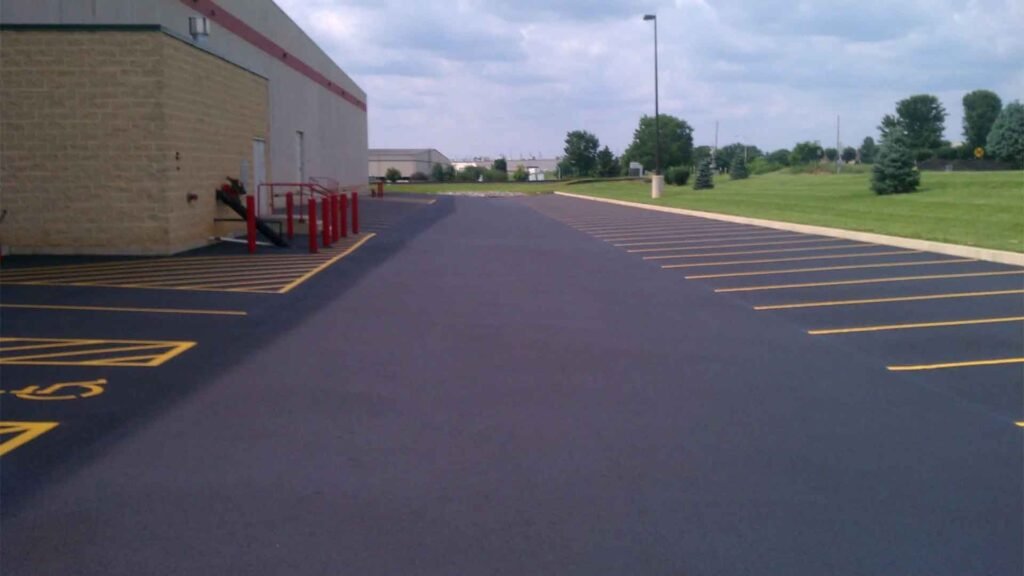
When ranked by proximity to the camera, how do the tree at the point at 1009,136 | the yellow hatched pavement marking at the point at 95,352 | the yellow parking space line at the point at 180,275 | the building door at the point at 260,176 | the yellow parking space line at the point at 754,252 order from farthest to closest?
1. the tree at the point at 1009,136
2. the building door at the point at 260,176
3. the yellow parking space line at the point at 754,252
4. the yellow parking space line at the point at 180,275
5. the yellow hatched pavement marking at the point at 95,352

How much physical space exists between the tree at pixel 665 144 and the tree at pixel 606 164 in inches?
70.4

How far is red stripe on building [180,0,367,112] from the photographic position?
2747cm

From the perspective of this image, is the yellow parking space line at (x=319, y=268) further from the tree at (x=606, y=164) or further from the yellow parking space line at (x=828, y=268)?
the tree at (x=606, y=164)

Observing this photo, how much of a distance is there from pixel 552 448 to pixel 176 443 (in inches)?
104

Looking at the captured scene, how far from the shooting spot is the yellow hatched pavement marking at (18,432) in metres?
7.14

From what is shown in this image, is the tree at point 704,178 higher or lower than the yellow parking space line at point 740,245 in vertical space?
higher

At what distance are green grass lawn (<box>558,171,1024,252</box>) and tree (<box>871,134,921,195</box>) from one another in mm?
546

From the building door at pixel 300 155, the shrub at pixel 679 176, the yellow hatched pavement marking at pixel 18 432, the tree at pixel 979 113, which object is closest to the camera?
the yellow hatched pavement marking at pixel 18 432

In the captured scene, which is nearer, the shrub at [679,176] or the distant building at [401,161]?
the shrub at [679,176]

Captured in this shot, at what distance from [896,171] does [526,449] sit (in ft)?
121

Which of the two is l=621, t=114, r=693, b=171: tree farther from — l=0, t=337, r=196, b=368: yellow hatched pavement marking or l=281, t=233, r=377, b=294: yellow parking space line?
l=0, t=337, r=196, b=368: yellow hatched pavement marking

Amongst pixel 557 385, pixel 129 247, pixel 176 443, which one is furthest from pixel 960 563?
pixel 129 247

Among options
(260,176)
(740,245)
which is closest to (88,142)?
A: (260,176)

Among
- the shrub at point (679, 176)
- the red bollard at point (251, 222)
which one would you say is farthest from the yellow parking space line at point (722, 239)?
the shrub at point (679, 176)
